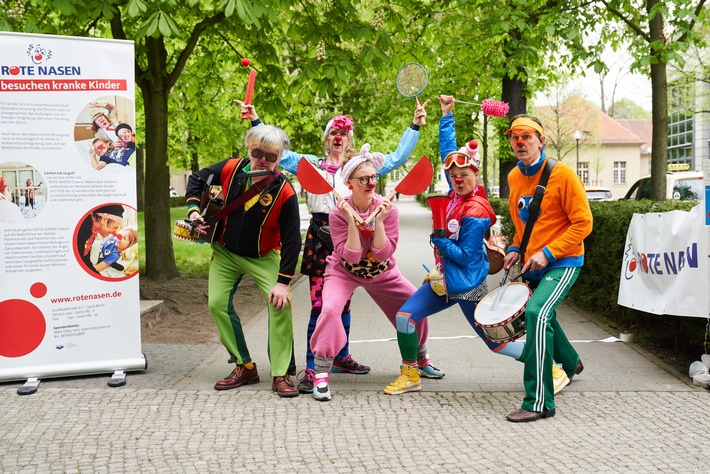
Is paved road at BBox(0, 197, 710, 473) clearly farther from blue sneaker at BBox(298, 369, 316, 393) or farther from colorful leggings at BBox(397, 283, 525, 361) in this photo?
colorful leggings at BBox(397, 283, 525, 361)

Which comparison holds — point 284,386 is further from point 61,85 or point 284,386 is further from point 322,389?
point 61,85

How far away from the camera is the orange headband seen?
17.2 feet

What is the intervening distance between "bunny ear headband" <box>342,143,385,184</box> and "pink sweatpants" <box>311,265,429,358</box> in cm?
71

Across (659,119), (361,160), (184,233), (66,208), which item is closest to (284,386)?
(184,233)

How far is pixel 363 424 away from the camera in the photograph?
4945mm

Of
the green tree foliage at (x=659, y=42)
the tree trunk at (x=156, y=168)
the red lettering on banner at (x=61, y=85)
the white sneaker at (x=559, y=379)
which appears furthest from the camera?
the tree trunk at (x=156, y=168)

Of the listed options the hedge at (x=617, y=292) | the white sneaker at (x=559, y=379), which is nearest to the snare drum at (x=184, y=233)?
the white sneaker at (x=559, y=379)

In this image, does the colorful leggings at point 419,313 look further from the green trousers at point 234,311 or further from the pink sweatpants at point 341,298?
the green trousers at point 234,311

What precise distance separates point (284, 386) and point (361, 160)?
172cm

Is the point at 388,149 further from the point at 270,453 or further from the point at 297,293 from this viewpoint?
the point at 270,453

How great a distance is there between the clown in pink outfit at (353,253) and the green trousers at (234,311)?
28cm

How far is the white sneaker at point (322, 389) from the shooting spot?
548 centimetres

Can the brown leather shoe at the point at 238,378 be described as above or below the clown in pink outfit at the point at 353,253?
below

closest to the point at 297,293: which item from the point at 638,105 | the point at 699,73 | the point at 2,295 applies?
the point at 2,295
